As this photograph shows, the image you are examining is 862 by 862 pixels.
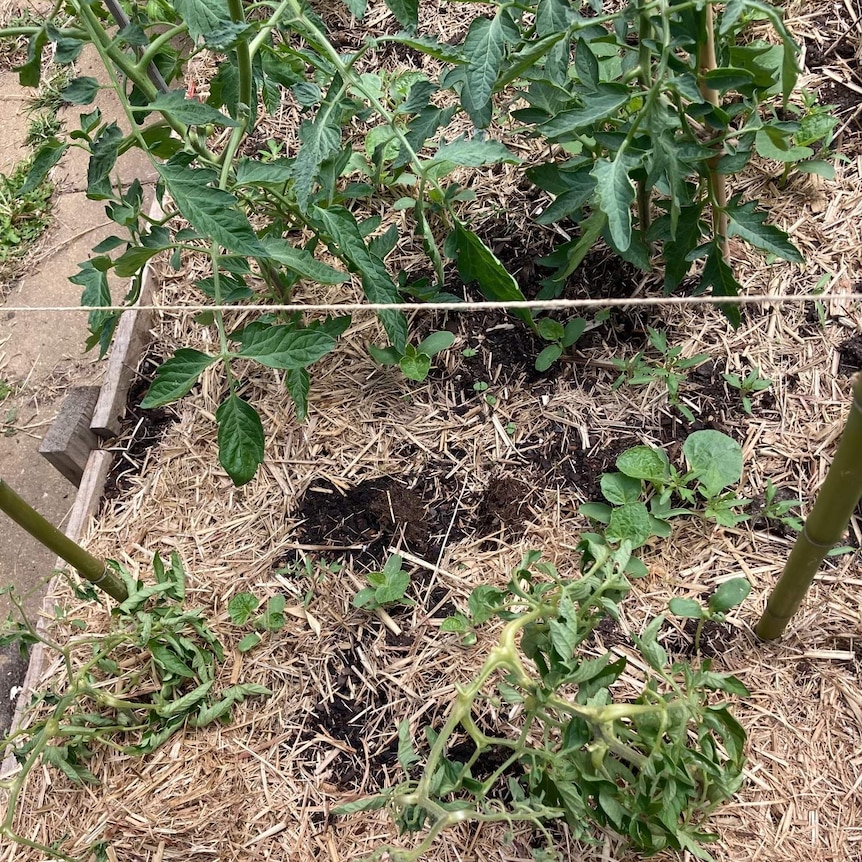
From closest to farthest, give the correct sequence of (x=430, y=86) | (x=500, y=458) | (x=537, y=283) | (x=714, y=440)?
(x=430, y=86)
(x=714, y=440)
(x=500, y=458)
(x=537, y=283)

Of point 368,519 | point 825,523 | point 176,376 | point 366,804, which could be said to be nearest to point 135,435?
point 176,376

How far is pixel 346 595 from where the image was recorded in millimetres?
1574

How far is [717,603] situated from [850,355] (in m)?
0.66

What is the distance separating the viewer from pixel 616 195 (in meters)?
1.20

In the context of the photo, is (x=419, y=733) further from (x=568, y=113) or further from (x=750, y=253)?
(x=750, y=253)

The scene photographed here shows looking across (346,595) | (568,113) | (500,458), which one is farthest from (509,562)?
(568,113)

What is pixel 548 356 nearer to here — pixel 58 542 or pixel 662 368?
pixel 662 368

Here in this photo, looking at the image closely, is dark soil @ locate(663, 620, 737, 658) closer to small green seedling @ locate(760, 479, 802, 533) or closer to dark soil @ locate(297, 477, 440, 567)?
small green seedling @ locate(760, 479, 802, 533)

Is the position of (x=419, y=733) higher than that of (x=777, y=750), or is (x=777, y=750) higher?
(x=419, y=733)

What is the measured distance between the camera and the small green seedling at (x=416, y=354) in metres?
1.68

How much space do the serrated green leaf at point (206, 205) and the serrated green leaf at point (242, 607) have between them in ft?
2.34

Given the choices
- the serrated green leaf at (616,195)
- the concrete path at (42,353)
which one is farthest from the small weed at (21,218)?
the serrated green leaf at (616,195)

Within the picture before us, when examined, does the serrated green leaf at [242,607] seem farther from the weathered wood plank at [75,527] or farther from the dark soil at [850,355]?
the dark soil at [850,355]

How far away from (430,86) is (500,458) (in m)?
0.75
